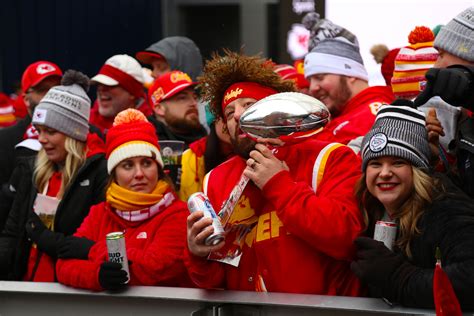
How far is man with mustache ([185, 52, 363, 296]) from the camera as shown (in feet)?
12.9

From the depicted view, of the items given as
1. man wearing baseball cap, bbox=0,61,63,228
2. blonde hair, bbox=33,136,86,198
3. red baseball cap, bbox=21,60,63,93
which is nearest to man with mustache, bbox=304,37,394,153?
blonde hair, bbox=33,136,86,198

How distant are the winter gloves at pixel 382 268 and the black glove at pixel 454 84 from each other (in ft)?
2.18

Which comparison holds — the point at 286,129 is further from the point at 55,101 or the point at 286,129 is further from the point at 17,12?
the point at 17,12

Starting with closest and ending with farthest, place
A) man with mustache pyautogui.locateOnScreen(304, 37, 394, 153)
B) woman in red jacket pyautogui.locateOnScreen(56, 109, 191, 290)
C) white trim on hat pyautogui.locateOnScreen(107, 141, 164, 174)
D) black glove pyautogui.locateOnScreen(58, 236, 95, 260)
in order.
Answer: woman in red jacket pyautogui.locateOnScreen(56, 109, 191, 290)
black glove pyautogui.locateOnScreen(58, 236, 95, 260)
white trim on hat pyautogui.locateOnScreen(107, 141, 164, 174)
man with mustache pyautogui.locateOnScreen(304, 37, 394, 153)

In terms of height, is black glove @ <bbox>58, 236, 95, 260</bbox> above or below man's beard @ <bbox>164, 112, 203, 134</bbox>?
below

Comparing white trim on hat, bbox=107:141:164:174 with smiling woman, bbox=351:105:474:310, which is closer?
smiling woman, bbox=351:105:474:310

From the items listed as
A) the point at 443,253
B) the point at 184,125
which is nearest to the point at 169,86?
the point at 184,125

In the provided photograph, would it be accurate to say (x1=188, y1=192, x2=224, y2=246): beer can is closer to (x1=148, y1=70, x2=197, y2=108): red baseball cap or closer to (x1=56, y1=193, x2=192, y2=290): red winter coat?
(x1=56, y1=193, x2=192, y2=290): red winter coat

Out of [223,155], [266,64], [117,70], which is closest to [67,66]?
[117,70]

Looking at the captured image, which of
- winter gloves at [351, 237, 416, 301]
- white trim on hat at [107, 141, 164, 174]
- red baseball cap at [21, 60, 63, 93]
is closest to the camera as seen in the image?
winter gloves at [351, 237, 416, 301]

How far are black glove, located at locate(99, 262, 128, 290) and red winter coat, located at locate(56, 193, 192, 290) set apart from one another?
0.08 m

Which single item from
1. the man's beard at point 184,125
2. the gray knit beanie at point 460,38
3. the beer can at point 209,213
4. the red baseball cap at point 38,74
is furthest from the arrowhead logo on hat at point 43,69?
the gray knit beanie at point 460,38

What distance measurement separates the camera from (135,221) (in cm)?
502

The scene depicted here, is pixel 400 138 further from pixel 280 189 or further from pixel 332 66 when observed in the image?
pixel 332 66
